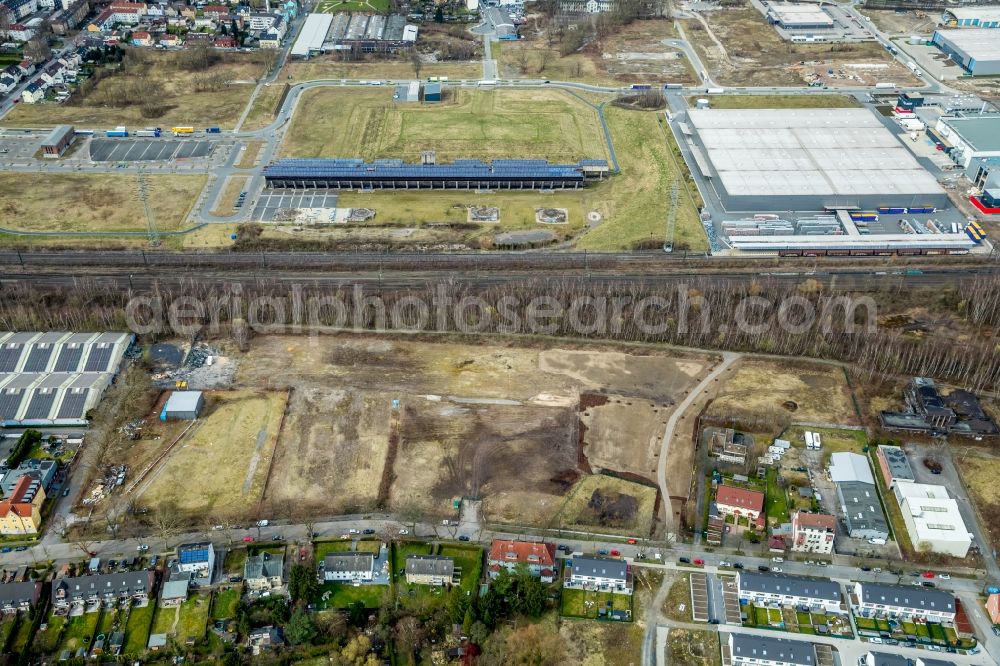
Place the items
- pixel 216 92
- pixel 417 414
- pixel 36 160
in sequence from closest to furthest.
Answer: pixel 417 414 < pixel 36 160 < pixel 216 92

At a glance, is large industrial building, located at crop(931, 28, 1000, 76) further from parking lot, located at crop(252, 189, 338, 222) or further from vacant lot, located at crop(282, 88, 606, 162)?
parking lot, located at crop(252, 189, 338, 222)

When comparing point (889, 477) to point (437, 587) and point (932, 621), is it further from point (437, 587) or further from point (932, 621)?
point (437, 587)

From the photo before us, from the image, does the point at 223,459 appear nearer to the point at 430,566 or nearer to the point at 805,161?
the point at 430,566

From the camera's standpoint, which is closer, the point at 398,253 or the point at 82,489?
the point at 82,489

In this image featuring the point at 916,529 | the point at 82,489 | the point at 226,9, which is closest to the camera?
the point at 916,529

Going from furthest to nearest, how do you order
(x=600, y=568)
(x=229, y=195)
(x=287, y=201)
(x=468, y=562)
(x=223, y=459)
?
1. (x=229, y=195)
2. (x=287, y=201)
3. (x=223, y=459)
4. (x=468, y=562)
5. (x=600, y=568)

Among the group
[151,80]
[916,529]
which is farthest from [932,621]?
[151,80]

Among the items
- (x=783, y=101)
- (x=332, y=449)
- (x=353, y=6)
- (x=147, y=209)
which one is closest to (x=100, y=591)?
(x=332, y=449)
